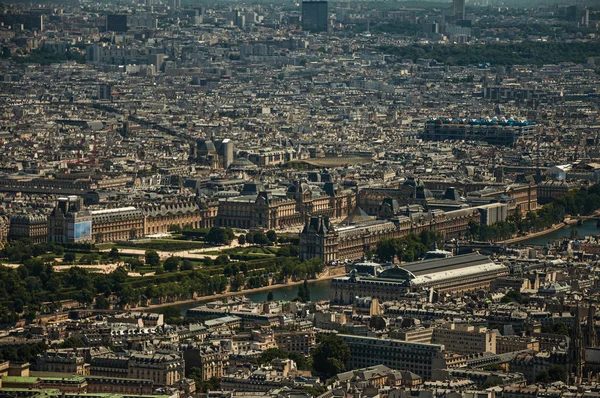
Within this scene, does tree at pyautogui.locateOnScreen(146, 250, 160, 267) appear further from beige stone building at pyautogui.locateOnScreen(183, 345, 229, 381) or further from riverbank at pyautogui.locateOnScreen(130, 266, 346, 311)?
beige stone building at pyautogui.locateOnScreen(183, 345, 229, 381)

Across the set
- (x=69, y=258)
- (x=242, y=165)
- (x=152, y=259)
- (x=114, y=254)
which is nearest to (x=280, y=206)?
(x=114, y=254)

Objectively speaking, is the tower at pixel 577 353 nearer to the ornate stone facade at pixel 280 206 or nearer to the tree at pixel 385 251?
the tree at pixel 385 251

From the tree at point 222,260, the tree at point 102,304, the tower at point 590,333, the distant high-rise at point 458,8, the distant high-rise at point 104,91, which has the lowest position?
the distant high-rise at point 458,8

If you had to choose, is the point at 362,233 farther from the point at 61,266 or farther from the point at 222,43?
the point at 222,43

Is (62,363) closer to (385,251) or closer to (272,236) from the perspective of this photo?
(385,251)

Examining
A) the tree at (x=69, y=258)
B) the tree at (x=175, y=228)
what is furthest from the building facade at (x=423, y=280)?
the tree at (x=175, y=228)
